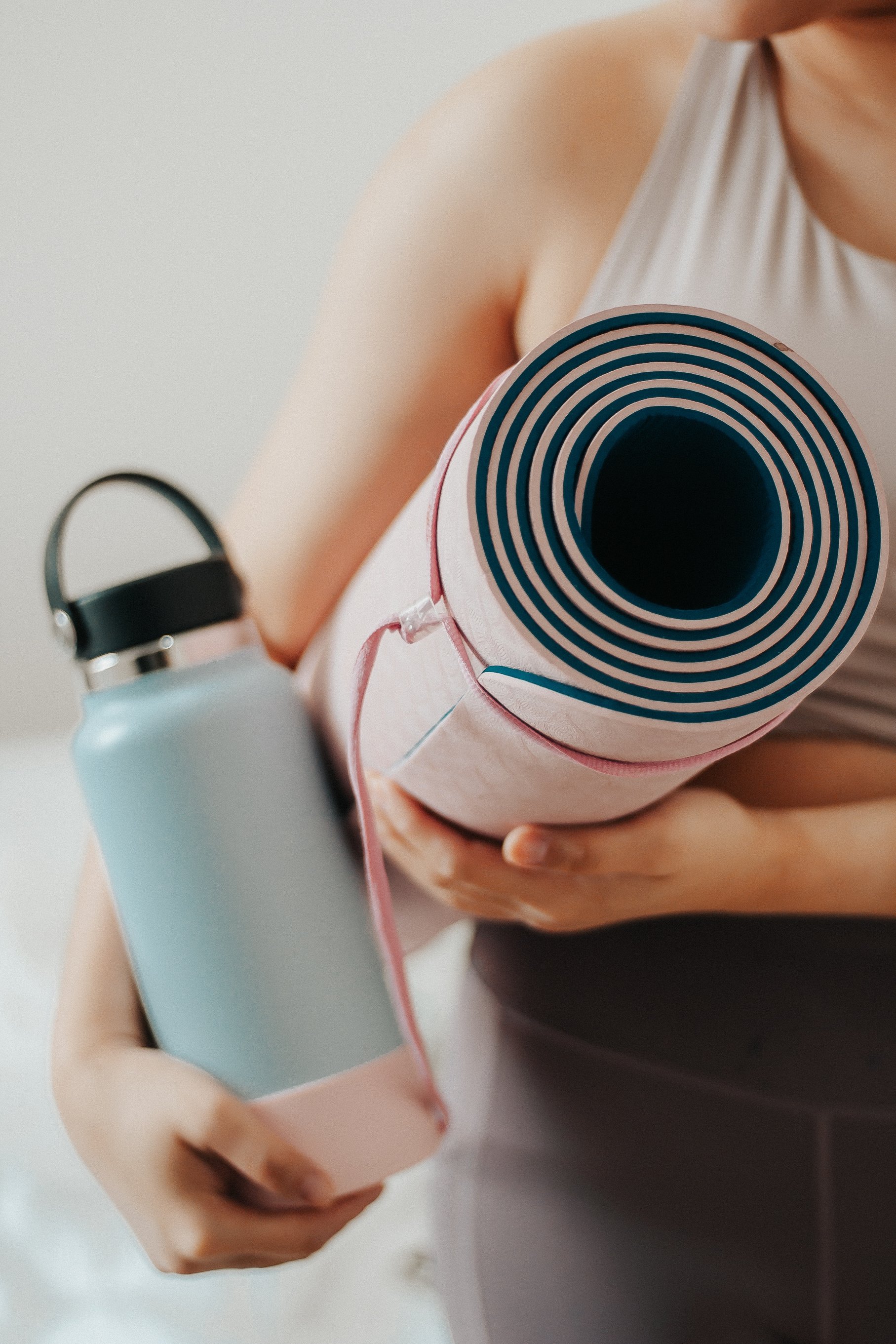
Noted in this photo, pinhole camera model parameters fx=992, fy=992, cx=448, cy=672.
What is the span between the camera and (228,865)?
0.42 metres

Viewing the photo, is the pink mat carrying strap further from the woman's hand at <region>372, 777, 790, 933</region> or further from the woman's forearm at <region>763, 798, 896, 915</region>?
the woman's forearm at <region>763, 798, 896, 915</region>

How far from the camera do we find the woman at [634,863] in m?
0.45

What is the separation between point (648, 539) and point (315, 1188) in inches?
12.3

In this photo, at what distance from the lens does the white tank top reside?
1.50ft

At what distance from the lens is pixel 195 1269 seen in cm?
46

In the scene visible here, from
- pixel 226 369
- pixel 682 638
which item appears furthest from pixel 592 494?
pixel 226 369

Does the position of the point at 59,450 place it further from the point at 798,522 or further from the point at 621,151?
the point at 798,522

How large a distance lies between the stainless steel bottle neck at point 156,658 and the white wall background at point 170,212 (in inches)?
42.8

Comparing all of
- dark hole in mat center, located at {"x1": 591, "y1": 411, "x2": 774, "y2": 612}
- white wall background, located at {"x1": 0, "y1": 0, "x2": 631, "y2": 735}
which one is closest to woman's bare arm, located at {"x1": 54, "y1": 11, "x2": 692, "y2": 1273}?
dark hole in mat center, located at {"x1": 591, "y1": 411, "x2": 774, "y2": 612}

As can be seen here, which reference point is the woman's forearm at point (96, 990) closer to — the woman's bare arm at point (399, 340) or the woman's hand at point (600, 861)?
the woman's bare arm at point (399, 340)

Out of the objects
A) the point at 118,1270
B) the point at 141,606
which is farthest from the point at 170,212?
the point at 118,1270

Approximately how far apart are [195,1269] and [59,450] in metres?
1.23

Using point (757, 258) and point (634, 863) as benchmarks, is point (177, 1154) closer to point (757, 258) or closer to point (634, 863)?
point (634, 863)

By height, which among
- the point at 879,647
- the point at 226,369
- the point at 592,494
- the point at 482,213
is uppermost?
the point at 226,369
